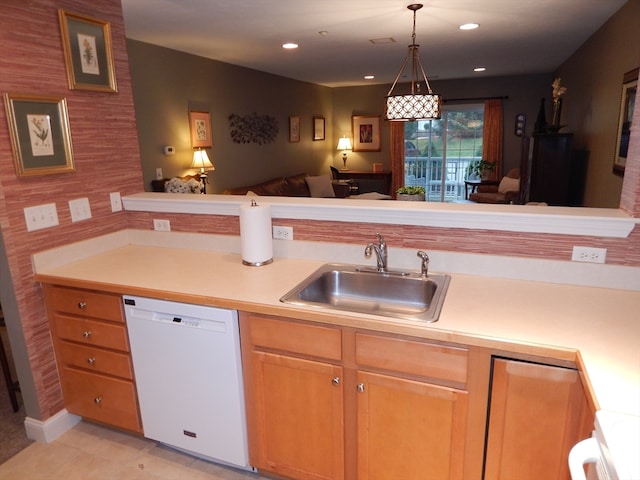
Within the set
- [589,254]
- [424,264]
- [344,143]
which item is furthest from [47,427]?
[344,143]

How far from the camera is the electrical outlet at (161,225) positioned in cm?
248

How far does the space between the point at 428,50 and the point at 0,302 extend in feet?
15.8

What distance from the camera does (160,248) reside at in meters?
2.49

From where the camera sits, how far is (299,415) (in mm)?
1714

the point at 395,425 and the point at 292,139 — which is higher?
the point at 292,139

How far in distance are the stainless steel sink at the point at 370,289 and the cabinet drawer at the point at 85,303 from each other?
0.85 meters

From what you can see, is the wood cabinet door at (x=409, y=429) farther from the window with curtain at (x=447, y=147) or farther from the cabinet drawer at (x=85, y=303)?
the window with curtain at (x=447, y=147)

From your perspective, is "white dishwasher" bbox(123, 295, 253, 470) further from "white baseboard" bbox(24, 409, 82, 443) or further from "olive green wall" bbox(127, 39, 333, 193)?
"olive green wall" bbox(127, 39, 333, 193)

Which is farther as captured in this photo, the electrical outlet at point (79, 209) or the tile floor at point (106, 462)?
the electrical outlet at point (79, 209)

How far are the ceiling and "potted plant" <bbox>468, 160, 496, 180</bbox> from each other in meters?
2.30

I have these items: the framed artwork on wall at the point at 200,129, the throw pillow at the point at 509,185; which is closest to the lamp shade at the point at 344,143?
the throw pillow at the point at 509,185

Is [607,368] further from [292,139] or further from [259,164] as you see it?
[292,139]

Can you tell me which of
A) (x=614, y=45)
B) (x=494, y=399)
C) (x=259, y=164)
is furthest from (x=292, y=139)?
(x=494, y=399)

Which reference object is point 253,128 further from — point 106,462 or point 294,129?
point 106,462
